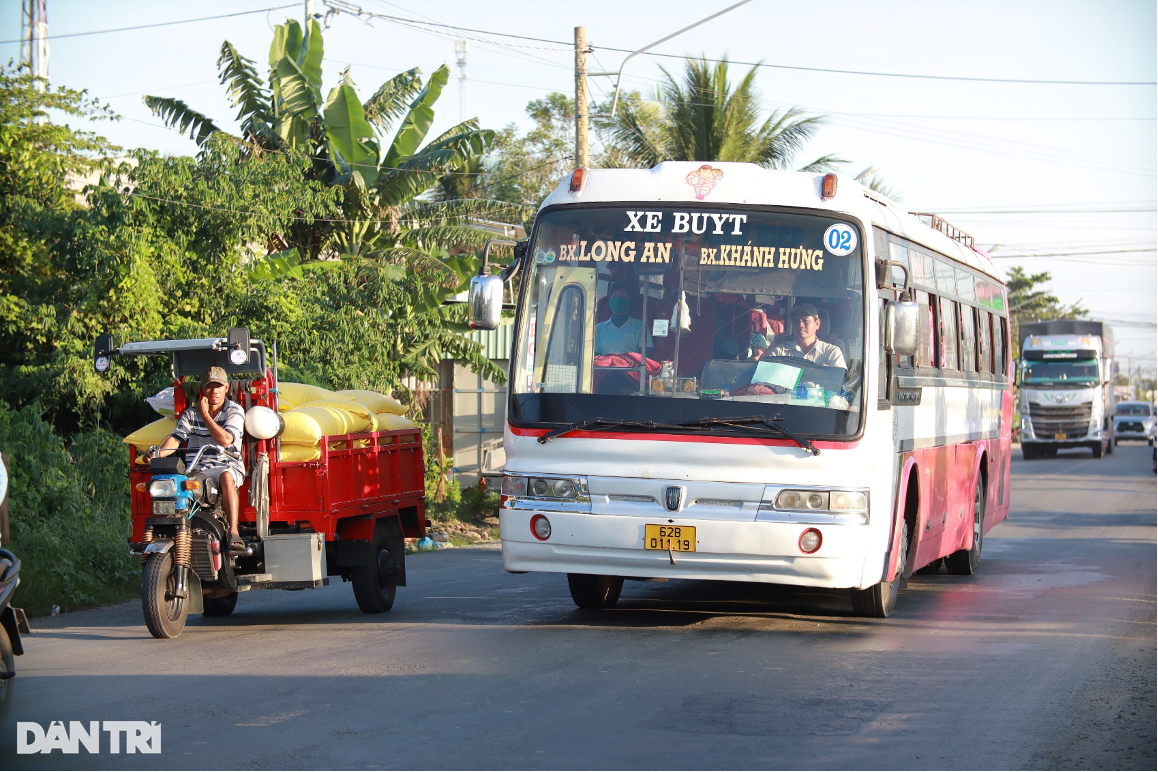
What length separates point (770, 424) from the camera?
8.48 meters

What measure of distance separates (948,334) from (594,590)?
434cm

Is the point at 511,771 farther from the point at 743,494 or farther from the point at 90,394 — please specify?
the point at 90,394

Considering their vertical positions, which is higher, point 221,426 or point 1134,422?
point 221,426

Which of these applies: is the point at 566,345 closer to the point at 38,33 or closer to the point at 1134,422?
the point at 38,33

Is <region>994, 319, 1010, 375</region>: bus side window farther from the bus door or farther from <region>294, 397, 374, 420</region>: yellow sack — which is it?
<region>294, 397, 374, 420</region>: yellow sack

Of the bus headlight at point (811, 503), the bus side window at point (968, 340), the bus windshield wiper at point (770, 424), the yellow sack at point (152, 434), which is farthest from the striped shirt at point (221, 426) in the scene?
the bus side window at point (968, 340)

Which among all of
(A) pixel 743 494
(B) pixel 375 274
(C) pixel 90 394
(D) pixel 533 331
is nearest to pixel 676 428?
(A) pixel 743 494

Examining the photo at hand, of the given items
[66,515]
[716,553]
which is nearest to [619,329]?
[716,553]

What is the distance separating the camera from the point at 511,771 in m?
5.34

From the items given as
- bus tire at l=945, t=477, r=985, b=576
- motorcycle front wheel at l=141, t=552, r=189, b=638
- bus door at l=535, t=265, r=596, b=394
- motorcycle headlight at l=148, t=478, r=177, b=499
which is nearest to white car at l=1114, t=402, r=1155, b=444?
bus tire at l=945, t=477, r=985, b=576

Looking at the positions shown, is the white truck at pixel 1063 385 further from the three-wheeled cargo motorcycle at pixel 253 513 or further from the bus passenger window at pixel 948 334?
the three-wheeled cargo motorcycle at pixel 253 513

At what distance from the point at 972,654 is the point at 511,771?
4292 millimetres

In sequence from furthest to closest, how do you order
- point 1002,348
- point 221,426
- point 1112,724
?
point 1002,348, point 221,426, point 1112,724

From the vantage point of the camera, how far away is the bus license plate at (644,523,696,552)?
8.55 metres
